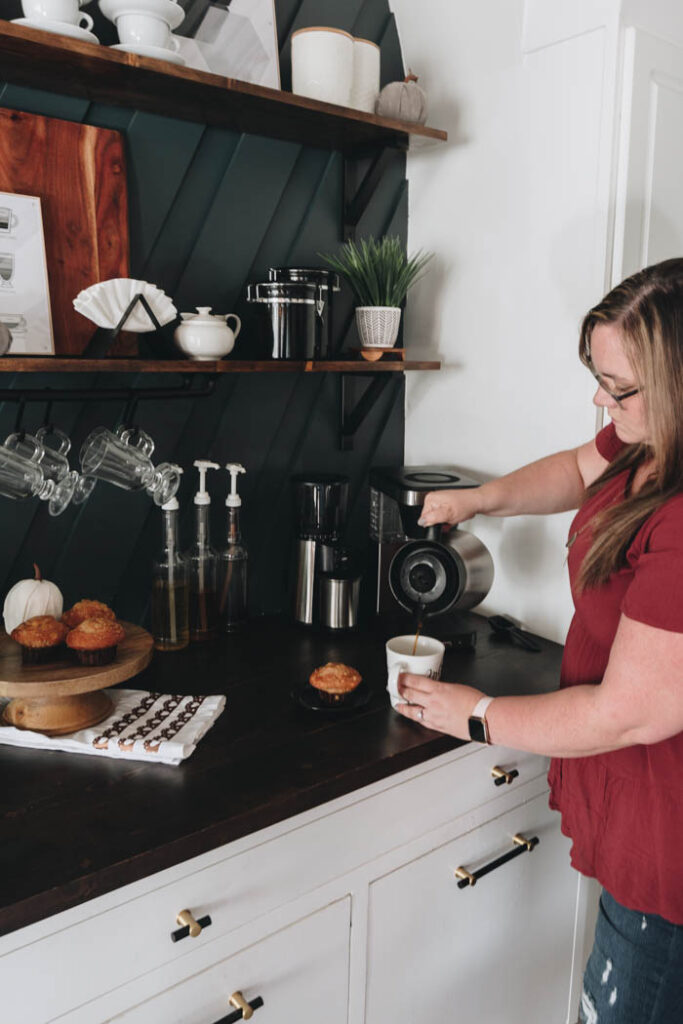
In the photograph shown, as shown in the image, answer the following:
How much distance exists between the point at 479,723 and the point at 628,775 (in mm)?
234

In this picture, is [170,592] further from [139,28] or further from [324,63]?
[324,63]

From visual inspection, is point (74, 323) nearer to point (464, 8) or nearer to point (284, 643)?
point (284, 643)

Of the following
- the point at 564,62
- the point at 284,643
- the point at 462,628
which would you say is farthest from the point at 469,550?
the point at 564,62

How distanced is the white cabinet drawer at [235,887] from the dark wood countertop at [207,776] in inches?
2.2

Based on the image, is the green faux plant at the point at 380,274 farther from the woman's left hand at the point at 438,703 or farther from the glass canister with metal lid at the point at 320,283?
the woman's left hand at the point at 438,703

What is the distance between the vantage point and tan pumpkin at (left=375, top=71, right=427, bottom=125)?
176cm

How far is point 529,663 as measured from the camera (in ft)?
5.68

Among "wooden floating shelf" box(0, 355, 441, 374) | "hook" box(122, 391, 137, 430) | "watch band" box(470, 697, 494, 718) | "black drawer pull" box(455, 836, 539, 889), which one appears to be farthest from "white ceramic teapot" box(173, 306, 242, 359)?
Answer: "black drawer pull" box(455, 836, 539, 889)

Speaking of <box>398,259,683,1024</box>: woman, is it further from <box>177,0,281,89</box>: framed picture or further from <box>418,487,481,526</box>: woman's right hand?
<box>177,0,281,89</box>: framed picture

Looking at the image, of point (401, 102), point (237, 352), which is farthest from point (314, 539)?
point (401, 102)

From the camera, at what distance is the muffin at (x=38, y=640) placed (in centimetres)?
130

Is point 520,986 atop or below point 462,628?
below

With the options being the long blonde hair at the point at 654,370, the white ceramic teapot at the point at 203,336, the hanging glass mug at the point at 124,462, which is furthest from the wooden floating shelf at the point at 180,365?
the long blonde hair at the point at 654,370

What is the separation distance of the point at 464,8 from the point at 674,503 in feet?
4.50
